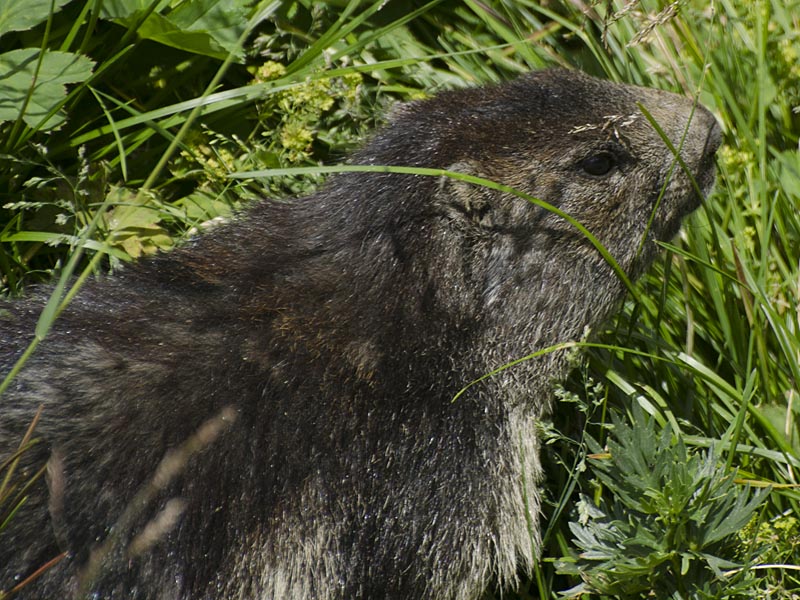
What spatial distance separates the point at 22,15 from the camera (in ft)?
15.3

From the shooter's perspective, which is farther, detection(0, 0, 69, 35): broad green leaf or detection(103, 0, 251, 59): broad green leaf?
detection(103, 0, 251, 59): broad green leaf

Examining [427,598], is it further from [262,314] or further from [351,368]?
[262,314]

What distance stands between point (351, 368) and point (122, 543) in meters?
1.01

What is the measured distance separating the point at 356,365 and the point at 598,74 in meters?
2.74

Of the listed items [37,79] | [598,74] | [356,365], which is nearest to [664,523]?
[356,365]

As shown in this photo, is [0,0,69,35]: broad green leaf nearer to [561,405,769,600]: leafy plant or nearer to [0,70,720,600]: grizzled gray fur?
[0,70,720,600]: grizzled gray fur

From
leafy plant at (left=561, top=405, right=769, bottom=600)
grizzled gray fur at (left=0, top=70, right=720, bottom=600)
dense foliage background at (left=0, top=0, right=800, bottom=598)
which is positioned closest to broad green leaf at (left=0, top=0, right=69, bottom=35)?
dense foliage background at (left=0, top=0, right=800, bottom=598)

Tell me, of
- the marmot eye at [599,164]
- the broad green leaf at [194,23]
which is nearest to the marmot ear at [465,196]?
the marmot eye at [599,164]

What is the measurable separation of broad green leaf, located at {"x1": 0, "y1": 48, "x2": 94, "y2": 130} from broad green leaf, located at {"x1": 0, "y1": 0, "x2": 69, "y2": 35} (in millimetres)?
111

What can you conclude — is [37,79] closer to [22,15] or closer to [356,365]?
[22,15]

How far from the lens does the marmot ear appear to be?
3.99 meters

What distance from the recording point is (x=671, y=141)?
4312 mm

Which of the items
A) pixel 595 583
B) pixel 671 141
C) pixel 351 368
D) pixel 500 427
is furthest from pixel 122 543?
pixel 671 141

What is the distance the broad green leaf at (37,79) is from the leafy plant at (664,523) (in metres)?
2.84
